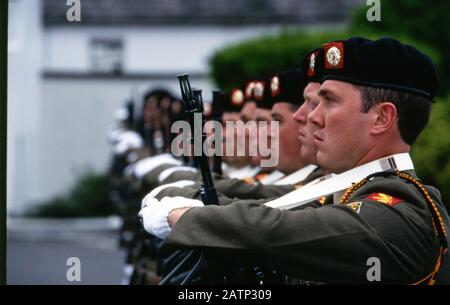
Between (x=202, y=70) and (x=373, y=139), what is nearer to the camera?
(x=373, y=139)

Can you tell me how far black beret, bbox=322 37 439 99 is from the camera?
9.88ft

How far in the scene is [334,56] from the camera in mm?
3125

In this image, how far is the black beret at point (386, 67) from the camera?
3012 mm

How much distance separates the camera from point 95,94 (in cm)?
2419

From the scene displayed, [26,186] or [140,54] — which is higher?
[140,54]

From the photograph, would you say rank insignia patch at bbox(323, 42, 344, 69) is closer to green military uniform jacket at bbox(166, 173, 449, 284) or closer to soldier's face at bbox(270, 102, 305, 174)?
green military uniform jacket at bbox(166, 173, 449, 284)

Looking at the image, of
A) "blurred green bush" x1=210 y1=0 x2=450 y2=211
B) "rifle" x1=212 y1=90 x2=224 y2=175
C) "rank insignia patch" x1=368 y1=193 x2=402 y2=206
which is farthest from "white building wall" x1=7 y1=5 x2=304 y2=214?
"rank insignia patch" x1=368 y1=193 x2=402 y2=206

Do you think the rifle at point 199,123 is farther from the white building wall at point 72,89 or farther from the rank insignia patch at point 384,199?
the white building wall at point 72,89

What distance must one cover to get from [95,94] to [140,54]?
1.62m

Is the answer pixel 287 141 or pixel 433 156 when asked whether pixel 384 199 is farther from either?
pixel 433 156

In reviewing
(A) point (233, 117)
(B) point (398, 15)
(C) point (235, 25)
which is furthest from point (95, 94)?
(A) point (233, 117)

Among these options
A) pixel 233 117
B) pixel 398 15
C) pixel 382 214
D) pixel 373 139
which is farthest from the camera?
pixel 398 15

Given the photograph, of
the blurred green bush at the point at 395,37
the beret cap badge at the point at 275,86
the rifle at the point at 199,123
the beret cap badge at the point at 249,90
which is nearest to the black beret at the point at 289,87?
the beret cap badge at the point at 275,86
